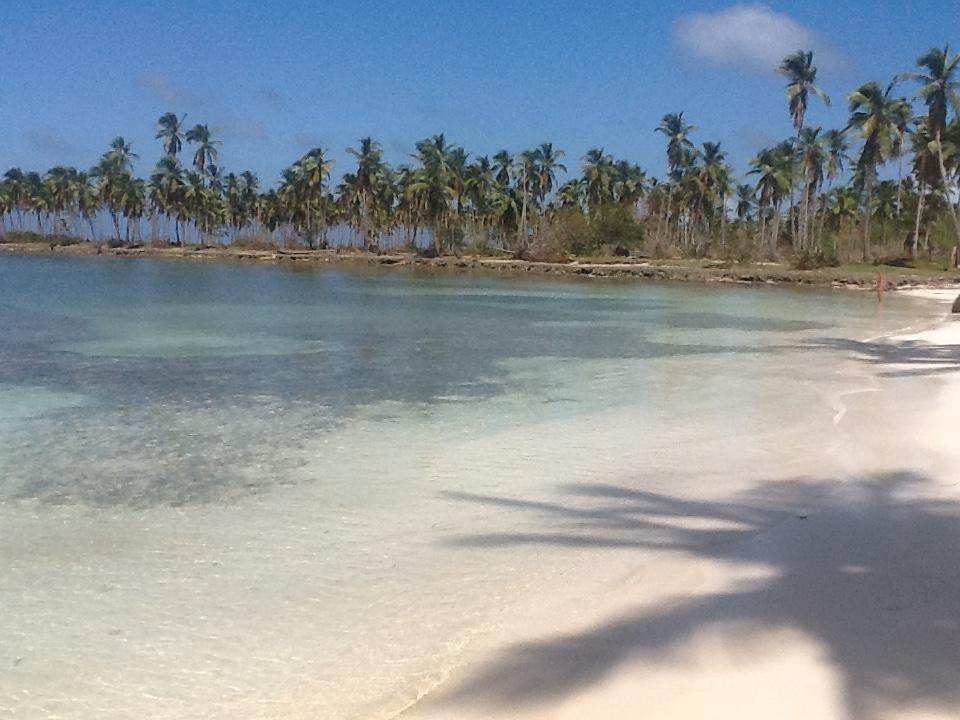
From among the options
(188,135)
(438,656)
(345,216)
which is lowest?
(438,656)

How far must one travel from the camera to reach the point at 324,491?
307 inches

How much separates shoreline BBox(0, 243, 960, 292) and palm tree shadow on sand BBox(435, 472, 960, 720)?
4441 cm

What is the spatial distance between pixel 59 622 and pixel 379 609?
1.75 m

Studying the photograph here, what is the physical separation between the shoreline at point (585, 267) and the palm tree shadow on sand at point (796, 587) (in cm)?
4441

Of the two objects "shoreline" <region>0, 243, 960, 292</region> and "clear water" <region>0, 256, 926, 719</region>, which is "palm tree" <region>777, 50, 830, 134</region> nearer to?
"shoreline" <region>0, 243, 960, 292</region>

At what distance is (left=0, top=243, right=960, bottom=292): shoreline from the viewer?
5203 centimetres

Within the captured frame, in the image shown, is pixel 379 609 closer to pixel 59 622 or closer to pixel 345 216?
pixel 59 622

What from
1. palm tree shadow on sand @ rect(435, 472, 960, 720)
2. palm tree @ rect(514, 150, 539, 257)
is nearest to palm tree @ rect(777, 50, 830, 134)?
palm tree @ rect(514, 150, 539, 257)

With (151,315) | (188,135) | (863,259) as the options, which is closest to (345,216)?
(188,135)

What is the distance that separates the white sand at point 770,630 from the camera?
402 centimetres

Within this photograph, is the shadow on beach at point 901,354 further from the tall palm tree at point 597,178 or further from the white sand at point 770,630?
the tall palm tree at point 597,178

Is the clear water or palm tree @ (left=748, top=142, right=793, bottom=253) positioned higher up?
palm tree @ (left=748, top=142, right=793, bottom=253)

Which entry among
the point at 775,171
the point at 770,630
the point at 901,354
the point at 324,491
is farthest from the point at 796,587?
the point at 775,171

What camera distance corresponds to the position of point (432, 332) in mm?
22469
